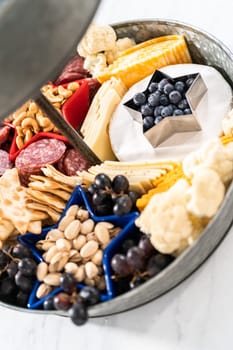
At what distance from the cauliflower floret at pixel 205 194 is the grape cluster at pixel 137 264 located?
9 cm

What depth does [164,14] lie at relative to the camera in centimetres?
154

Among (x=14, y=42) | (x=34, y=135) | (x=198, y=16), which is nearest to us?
(x=14, y=42)

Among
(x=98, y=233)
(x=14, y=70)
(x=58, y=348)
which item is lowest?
(x=58, y=348)

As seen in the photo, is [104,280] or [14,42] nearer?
[14,42]

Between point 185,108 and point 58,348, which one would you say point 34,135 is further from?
point 58,348

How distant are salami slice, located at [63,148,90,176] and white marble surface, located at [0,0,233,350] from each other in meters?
0.30

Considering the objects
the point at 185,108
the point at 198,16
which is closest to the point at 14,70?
the point at 185,108

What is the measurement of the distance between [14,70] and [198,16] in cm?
85

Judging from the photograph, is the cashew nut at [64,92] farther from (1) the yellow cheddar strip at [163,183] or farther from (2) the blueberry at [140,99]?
(1) the yellow cheddar strip at [163,183]

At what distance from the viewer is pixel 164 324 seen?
1017 millimetres

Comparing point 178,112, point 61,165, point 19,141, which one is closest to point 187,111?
point 178,112

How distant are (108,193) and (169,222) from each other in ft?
0.53

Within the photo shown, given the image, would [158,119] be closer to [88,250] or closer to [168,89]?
[168,89]

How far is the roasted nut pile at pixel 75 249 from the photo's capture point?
102cm
